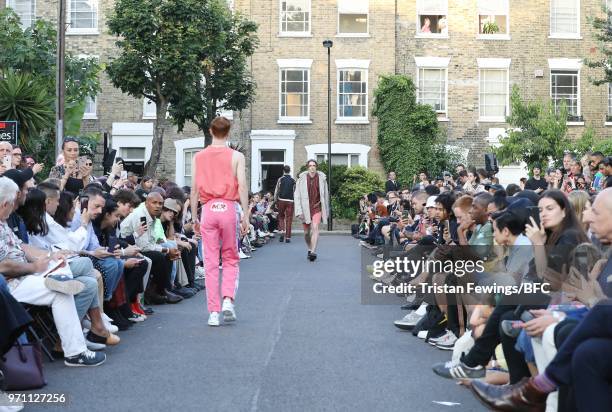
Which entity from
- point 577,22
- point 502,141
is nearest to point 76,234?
point 502,141

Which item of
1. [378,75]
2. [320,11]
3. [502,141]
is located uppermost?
[320,11]

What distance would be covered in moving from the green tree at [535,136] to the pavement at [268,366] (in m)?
20.0

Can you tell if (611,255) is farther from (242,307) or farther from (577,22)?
(577,22)

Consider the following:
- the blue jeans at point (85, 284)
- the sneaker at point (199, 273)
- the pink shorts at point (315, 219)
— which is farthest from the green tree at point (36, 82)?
the blue jeans at point (85, 284)

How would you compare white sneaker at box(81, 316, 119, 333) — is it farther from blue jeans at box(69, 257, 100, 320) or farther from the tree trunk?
the tree trunk

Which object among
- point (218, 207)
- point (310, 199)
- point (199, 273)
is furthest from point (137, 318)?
point (310, 199)

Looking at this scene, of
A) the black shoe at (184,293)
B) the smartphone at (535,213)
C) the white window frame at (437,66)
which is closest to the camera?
the smartphone at (535,213)

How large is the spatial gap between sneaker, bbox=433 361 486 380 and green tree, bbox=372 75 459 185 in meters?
29.9

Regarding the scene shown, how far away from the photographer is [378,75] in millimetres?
38750

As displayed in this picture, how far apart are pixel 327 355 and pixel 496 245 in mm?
1855

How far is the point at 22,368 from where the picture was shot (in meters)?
7.34

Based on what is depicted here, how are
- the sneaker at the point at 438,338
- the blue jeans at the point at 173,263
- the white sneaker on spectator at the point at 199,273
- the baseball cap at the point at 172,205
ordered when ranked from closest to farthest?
1. the sneaker at the point at 438,338
2. the blue jeans at the point at 173,263
3. the baseball cap at the point at 172,205
4. the white sneaker on spectator at the point at 199,273

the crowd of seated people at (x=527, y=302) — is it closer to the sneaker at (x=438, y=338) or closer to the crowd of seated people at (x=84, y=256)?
the sneaker at (x=438, y=338)

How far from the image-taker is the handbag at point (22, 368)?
7254 millimetres
